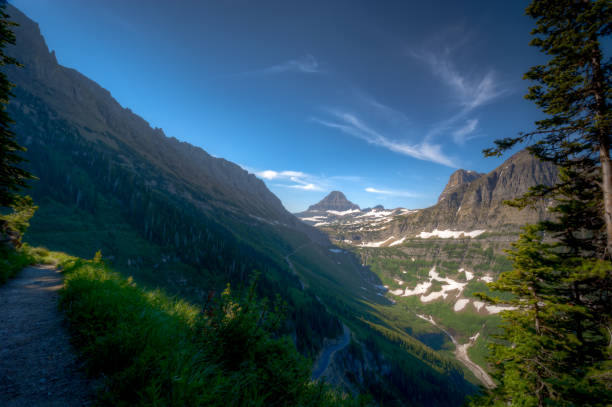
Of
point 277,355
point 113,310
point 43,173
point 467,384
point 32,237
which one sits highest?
point 113,310

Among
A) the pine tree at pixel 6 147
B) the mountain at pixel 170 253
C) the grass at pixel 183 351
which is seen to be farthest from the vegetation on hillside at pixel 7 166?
the mountain at pixel 170 253

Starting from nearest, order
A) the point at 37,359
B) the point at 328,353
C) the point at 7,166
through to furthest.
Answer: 1. the point at 37,359
2. the point at 7,166
3. the point at 328,353

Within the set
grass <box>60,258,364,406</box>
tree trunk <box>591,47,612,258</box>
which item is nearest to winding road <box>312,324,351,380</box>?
grass <box>60,258,364,406</box>

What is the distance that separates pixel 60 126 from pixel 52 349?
858 ft

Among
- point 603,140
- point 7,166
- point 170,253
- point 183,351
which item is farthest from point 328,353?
point 183,351

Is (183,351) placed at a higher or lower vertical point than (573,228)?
lower

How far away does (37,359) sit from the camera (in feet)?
13.9

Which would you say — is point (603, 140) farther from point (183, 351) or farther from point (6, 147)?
point (6, 147)

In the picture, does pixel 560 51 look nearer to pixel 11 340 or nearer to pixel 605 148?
pixel 605 148

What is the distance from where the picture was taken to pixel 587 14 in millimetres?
8344

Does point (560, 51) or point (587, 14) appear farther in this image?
point (560, 51)

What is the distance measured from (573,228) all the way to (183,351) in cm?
1580

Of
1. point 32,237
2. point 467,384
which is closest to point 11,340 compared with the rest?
point 32,237

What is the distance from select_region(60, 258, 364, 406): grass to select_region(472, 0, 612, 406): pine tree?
9.18m
